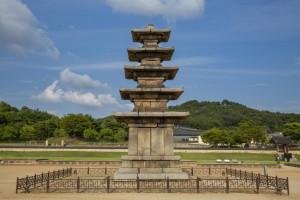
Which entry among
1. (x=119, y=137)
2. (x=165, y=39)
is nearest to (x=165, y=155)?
(x=165, y=39)

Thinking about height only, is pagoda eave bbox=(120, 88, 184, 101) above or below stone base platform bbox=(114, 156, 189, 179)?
above

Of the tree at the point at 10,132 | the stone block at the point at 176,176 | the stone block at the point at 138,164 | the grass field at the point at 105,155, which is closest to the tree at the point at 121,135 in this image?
the grass field at the point at 105,155

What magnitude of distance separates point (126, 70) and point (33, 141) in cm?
6800

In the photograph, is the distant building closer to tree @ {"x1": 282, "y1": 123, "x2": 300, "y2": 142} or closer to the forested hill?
tree @ {"x1": 282, "y1": 123, "x2": 300, "y2": 142}

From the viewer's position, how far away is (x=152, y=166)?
1705 cm

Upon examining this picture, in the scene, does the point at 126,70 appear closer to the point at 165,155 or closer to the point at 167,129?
the point at 167,129

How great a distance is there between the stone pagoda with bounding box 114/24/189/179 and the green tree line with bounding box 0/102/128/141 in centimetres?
6432

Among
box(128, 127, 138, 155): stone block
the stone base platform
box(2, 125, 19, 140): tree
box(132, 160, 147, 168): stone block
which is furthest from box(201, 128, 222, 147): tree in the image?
box(2, 125, 19, 140): tree

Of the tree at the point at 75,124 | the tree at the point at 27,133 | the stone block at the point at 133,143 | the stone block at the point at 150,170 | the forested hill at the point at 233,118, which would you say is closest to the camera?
the stone block at the point at 150,170

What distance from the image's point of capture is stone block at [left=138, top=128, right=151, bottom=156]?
1728 centimetres

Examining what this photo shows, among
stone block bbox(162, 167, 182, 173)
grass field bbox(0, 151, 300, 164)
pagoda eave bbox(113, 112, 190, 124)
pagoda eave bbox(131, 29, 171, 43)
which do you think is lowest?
grass field bbox(0, 151, 300, 164)

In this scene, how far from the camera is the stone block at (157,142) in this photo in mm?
17281

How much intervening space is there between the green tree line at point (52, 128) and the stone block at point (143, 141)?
6489cm

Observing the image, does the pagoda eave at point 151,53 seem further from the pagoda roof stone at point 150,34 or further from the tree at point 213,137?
the tree at point 213,137
